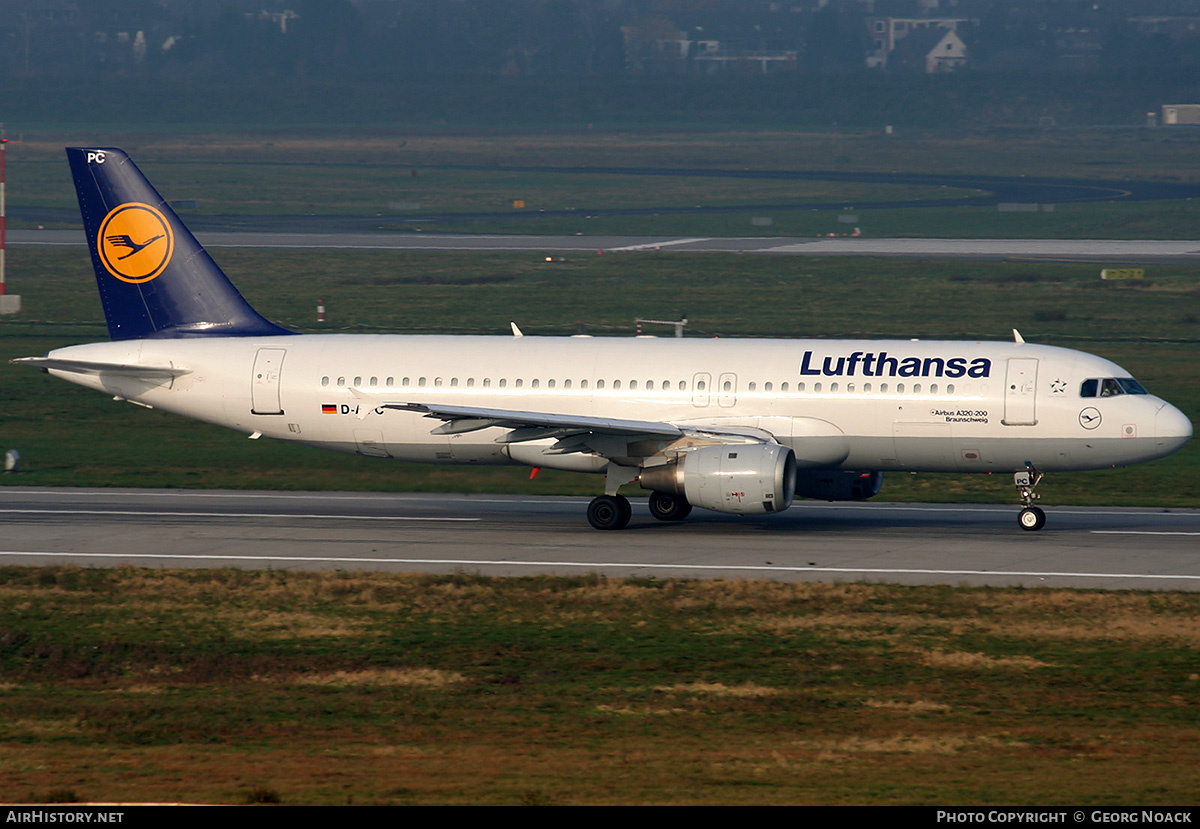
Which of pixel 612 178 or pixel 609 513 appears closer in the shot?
pixel 609 513

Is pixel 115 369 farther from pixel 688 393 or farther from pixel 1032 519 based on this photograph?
pixel 1032 519

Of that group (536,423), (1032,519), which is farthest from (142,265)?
(1032,519)

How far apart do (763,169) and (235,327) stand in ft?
429

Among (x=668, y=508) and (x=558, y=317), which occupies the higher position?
(x=558, y=317)

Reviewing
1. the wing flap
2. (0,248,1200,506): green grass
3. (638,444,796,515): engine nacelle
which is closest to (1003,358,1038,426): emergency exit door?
(638,444,796,515): engine nacelle

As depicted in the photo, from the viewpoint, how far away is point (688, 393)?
36.5 m

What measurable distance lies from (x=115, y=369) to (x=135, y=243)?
359 cm

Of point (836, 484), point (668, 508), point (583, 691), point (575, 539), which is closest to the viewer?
point (583, 691)

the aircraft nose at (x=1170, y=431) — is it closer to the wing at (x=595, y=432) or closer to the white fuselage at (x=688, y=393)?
the white fuselage at (x=688, y=393)

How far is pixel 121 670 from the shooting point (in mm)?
23953

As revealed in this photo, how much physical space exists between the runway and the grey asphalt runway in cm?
5803

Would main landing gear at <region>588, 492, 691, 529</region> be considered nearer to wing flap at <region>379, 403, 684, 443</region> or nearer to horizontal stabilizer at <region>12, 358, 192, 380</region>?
wing flap at <region>379, 403, 684, 443</region>

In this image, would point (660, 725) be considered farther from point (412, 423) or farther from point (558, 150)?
point (558, 150)

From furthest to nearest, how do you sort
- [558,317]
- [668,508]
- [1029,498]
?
[558,317]
[668,508]
[1029,498]
